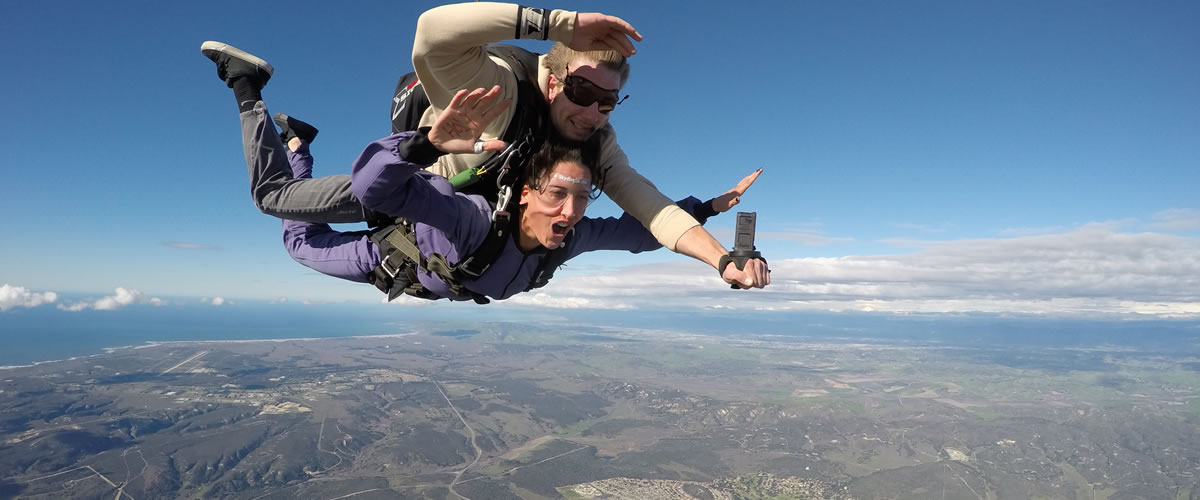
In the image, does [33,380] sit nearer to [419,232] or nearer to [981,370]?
[419,232]

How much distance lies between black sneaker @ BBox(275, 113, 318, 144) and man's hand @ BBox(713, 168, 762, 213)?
3.72 meters

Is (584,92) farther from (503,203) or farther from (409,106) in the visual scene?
(409,106)

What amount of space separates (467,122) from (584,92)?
1.22 meters

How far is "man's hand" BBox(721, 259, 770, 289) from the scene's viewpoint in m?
2.71

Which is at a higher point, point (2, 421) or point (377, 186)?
point (377, 186)

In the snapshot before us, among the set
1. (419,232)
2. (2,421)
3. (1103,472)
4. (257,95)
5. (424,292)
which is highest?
(257,95)

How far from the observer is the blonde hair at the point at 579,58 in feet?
10.7

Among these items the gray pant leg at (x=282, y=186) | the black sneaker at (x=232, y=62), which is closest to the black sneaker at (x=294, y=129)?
the black sneaker at (x=232, y=62)

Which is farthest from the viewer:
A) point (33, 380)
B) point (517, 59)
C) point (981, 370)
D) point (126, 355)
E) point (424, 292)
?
point (981, 370)

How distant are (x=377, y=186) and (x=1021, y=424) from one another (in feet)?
389

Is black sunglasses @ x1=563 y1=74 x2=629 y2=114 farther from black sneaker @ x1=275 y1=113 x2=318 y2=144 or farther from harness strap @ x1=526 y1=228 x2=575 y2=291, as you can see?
black sneaker @ x1=275 y1=113 x2=318 y2=144

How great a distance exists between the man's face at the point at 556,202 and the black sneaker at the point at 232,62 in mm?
2166

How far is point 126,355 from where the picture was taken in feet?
418

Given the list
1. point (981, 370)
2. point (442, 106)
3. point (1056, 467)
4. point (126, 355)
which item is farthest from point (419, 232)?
point (981, 370)
